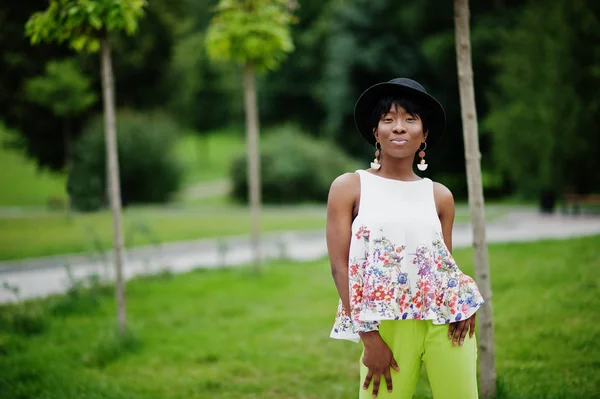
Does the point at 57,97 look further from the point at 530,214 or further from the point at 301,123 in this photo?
the point at 301,123

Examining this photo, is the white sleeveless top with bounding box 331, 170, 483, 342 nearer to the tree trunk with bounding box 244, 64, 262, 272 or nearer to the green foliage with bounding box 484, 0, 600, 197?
the tree trunk with bounding box 244, 64, 262, 272

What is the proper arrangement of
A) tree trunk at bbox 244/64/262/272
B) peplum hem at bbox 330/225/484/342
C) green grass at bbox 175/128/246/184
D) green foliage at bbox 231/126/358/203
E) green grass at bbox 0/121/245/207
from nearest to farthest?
peplum hem at bbox 330/225/484/342 → tree trunk at bbox 244/64/262/272 → green foliage at bbox 231/126/358/203 → green grass at bbox 0/121/245/207 → green grass at bbox 175/128/246/184

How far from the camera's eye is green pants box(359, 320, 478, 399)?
248cm

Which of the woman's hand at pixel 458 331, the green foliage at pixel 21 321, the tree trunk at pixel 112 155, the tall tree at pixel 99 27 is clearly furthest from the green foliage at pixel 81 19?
the woman's hand at pixel 458 331

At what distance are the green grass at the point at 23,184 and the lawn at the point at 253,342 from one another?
67.3 ft

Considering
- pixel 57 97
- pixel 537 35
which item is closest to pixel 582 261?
pixel 537 35

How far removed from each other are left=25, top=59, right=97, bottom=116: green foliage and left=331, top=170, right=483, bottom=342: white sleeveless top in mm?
16844

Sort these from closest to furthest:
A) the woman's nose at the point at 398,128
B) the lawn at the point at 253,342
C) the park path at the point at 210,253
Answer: the woman's nose at the point at 398,128 < the lawn at the point at 253,342 < the park path at the point at 210,253

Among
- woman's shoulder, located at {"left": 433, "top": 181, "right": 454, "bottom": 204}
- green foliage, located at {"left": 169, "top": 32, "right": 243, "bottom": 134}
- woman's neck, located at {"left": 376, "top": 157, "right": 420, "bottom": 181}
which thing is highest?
green foliage, located at {"left": 169, "top": 32, "right": 243, "bottom": 134}

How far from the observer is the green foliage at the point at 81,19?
16.4ft

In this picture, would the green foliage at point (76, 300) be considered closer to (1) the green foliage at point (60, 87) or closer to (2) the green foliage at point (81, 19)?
(2) the green foliage at point (81, 19)

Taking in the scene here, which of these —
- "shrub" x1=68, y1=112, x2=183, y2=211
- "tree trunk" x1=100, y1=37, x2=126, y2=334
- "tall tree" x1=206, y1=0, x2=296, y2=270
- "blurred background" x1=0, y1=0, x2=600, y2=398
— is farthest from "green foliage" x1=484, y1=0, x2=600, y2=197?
"tree trunk" x1=100, y1=37, x2=126, y2=334

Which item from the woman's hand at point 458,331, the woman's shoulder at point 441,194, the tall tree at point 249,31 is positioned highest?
the tall tree at point 249,31

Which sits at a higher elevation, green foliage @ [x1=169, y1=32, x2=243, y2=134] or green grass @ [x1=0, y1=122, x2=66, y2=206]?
green foliage @ [x1=169, y1=32, x2=243, y2=134]
